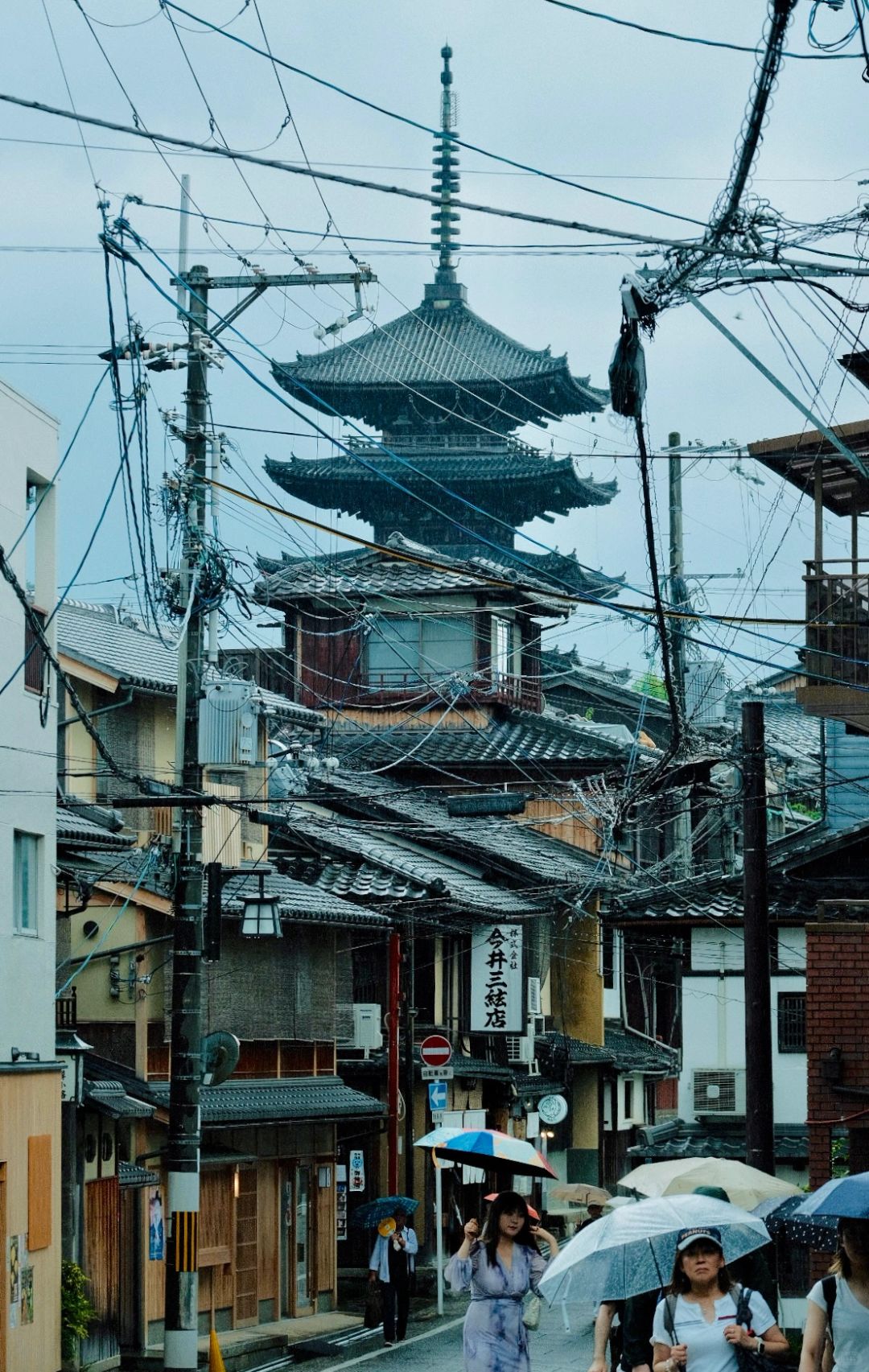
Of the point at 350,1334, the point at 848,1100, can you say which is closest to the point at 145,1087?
the point at 350,1334

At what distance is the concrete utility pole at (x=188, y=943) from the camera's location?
22.2 metres

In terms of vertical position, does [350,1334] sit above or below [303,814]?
below

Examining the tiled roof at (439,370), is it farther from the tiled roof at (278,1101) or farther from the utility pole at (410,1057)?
the tiled roof at (278,1101)

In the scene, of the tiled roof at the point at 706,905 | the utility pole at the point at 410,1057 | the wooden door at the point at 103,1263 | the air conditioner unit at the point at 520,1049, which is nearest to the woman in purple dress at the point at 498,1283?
the wooden door at the point at 103,1263

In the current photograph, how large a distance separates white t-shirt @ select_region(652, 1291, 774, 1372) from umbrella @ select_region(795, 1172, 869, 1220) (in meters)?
0.66

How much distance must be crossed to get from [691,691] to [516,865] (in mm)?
5738

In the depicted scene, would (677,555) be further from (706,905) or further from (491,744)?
(491,744)

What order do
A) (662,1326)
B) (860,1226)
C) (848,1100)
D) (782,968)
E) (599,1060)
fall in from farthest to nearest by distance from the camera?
(599,1060) < (782,968) < (848,1100) < (662,1326) < (860,1226)

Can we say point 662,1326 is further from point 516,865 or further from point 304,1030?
point 516,865

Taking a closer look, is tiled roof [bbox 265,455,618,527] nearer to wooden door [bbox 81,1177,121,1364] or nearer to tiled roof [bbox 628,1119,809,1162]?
tiled roof [bbox 628,1119,809,1162]

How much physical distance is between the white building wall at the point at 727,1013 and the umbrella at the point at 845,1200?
80.0ft

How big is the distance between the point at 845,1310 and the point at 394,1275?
849 inches

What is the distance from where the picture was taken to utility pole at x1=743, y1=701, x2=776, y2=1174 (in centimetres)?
2247

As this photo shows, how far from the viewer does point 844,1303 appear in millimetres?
8945
